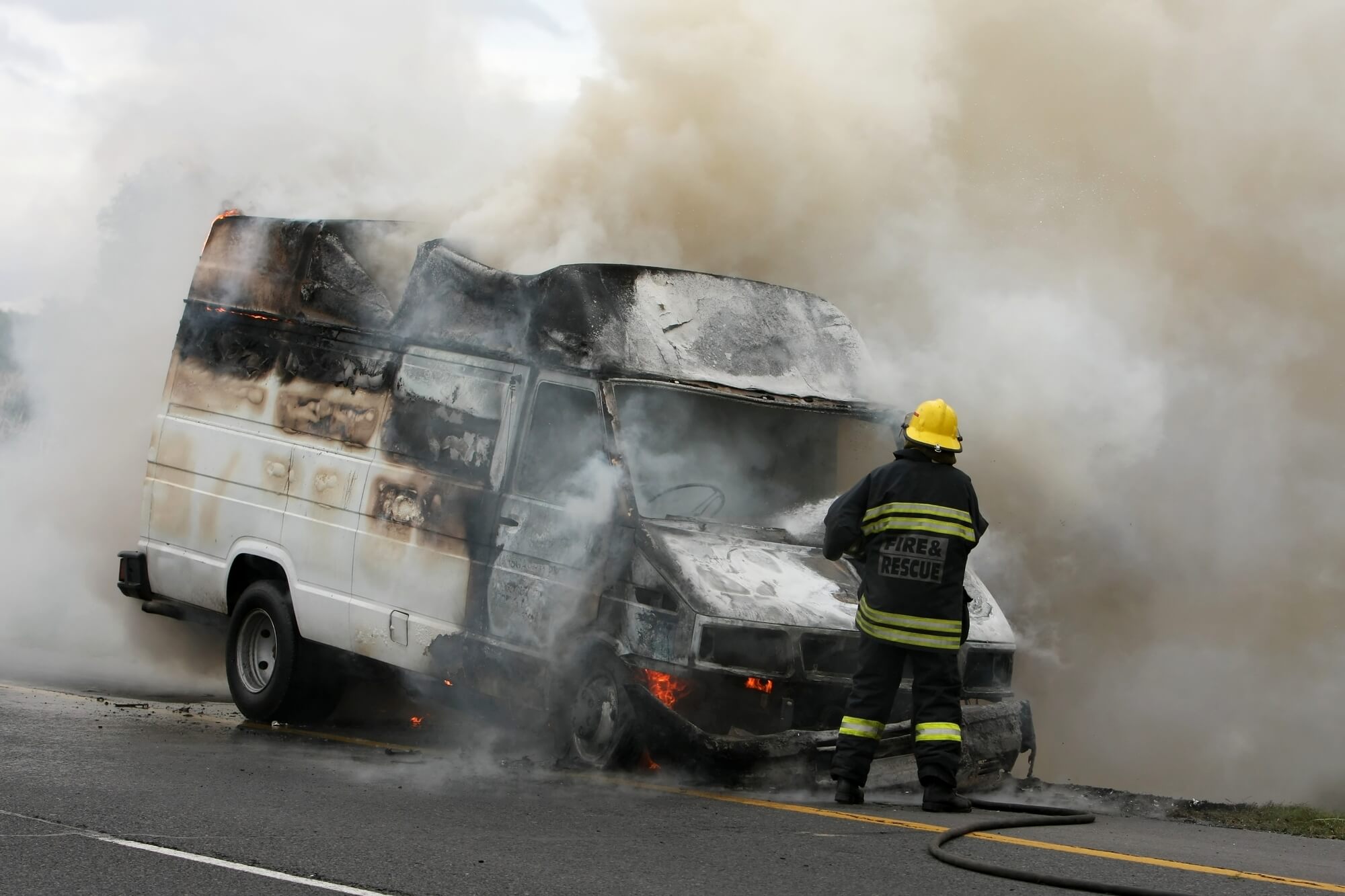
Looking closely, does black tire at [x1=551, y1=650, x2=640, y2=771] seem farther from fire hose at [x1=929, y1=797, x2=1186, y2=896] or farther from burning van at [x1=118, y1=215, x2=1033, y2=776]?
fire hose at [x1=929, y1=797, x2=1186, y2=896]

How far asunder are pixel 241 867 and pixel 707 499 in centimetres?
318

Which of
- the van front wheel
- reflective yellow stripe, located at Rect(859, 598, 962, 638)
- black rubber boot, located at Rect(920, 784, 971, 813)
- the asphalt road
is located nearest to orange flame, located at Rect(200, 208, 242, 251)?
the asphalt road

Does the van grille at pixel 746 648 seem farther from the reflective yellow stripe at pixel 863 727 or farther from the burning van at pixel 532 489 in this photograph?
the reflective yellow stripe at pixel 863 727

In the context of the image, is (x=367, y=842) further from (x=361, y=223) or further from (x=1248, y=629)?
(x=1248, y=629)

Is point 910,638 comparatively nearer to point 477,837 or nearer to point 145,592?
point 477,837

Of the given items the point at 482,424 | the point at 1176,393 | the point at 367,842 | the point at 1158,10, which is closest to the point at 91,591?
the point at 482,424

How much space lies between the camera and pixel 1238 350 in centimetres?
1070

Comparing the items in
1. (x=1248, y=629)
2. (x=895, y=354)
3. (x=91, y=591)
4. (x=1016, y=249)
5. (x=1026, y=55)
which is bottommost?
(x=91, y=591)

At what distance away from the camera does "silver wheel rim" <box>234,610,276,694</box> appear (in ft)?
30.5

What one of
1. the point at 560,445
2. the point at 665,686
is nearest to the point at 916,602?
the point at 665,686

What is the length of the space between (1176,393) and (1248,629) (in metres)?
1.63

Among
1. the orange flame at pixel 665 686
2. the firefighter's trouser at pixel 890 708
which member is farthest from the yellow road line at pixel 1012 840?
the orange flame at pixel 665 686

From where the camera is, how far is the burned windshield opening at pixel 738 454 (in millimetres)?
7398

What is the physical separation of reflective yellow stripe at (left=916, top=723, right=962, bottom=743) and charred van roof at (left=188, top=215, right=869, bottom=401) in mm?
2009
